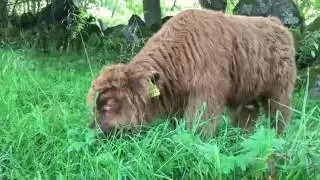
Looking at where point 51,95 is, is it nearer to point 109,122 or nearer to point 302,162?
point 109,122

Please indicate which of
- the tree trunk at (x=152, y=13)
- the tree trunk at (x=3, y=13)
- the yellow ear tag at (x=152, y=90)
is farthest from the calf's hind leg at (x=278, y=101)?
the tree trunk at (x=3, y=13)

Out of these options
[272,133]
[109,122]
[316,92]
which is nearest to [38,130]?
[109,122]

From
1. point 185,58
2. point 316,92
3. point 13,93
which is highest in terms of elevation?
point 185,58

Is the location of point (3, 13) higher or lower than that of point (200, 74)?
lower

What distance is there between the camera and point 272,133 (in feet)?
14.5

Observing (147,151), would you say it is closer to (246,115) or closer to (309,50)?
(246,115)

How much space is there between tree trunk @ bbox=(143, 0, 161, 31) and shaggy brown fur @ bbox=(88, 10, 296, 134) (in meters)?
6.88

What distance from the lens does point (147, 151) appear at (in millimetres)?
4684

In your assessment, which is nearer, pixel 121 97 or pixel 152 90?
pixel 121 97

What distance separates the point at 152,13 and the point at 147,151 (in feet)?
30.0

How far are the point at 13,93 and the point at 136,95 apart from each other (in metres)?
2.20

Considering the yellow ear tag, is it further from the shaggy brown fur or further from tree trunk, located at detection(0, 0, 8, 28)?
tree trunk, located at detection(0, 0, 8, 28)

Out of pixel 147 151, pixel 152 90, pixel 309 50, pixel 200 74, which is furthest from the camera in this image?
pixel 309 50

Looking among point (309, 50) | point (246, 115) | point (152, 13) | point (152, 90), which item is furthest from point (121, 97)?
point (152, 13)
